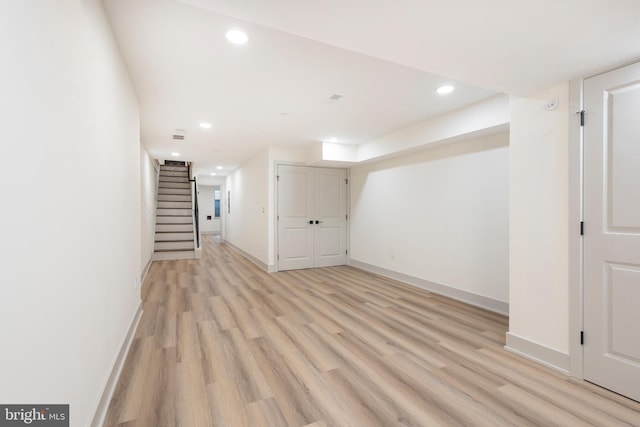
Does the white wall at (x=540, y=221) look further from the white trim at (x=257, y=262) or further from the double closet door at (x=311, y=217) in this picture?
the white trim at (x=257, y=262)

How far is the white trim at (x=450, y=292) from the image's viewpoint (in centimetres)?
357

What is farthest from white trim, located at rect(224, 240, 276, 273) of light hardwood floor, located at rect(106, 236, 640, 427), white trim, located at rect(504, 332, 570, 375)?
white trim, located at rect(504, 332, 570, 375)

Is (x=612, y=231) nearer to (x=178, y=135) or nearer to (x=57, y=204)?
(x=57, y=204)

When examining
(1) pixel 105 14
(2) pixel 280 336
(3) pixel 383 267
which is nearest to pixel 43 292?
(1) pixel 105 14

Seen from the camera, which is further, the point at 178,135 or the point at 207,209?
the point at 207,209

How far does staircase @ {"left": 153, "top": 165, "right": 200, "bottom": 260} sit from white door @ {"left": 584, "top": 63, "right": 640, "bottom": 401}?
7.41m

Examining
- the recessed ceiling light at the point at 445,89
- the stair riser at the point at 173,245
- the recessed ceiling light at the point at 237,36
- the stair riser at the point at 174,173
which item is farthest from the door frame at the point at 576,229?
the stair riser at the point at 174,173

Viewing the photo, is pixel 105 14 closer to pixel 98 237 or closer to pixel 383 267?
pixel 98 237

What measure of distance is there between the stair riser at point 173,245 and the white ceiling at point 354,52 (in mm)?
4404

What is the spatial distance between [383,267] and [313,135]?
282 centimetres

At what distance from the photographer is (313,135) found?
16.1 feet

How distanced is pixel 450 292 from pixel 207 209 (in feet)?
40.6

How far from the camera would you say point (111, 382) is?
1928mm

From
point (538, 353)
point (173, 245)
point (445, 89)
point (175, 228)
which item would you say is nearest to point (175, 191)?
point (175, 228)
